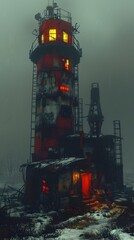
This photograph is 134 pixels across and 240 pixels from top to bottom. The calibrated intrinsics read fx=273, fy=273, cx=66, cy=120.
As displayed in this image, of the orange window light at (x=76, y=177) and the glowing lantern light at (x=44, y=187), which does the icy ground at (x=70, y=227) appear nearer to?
the glowing lantern light at (x=44, y=187)

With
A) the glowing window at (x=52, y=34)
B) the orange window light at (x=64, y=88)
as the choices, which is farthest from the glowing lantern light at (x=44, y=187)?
the glowing window at (x=52, y=34)

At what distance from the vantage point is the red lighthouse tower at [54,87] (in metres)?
36.9

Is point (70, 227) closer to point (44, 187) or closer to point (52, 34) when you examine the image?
point (44, 187)

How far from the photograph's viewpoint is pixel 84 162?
3200cm

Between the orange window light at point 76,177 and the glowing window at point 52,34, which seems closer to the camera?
the orange window light at point 76,177

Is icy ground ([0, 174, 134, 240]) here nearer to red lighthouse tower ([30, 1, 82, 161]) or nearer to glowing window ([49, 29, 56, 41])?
red lighthouse tower ([30, 1, 82, 161])

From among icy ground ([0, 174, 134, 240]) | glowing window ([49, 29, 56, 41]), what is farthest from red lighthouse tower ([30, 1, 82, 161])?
icy ground ([0, 174, 134, 240])

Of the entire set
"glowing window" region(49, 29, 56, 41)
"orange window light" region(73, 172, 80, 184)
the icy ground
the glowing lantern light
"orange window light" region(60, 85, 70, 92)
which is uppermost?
"glowing window" region(49, 29, 56, 41)

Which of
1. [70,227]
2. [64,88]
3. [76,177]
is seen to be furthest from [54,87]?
[70,227]

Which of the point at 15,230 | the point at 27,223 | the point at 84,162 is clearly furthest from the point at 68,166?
the point at 15,230

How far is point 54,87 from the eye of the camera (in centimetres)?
3812

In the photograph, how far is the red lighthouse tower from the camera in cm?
3688

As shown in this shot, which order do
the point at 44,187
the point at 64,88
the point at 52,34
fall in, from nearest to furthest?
1. the point at 44,187
2. the point at 64,88
3. the point at 52,34

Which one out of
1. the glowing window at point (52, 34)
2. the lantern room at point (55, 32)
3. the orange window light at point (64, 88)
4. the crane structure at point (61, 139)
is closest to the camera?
the crane structure at point (61, 139)
